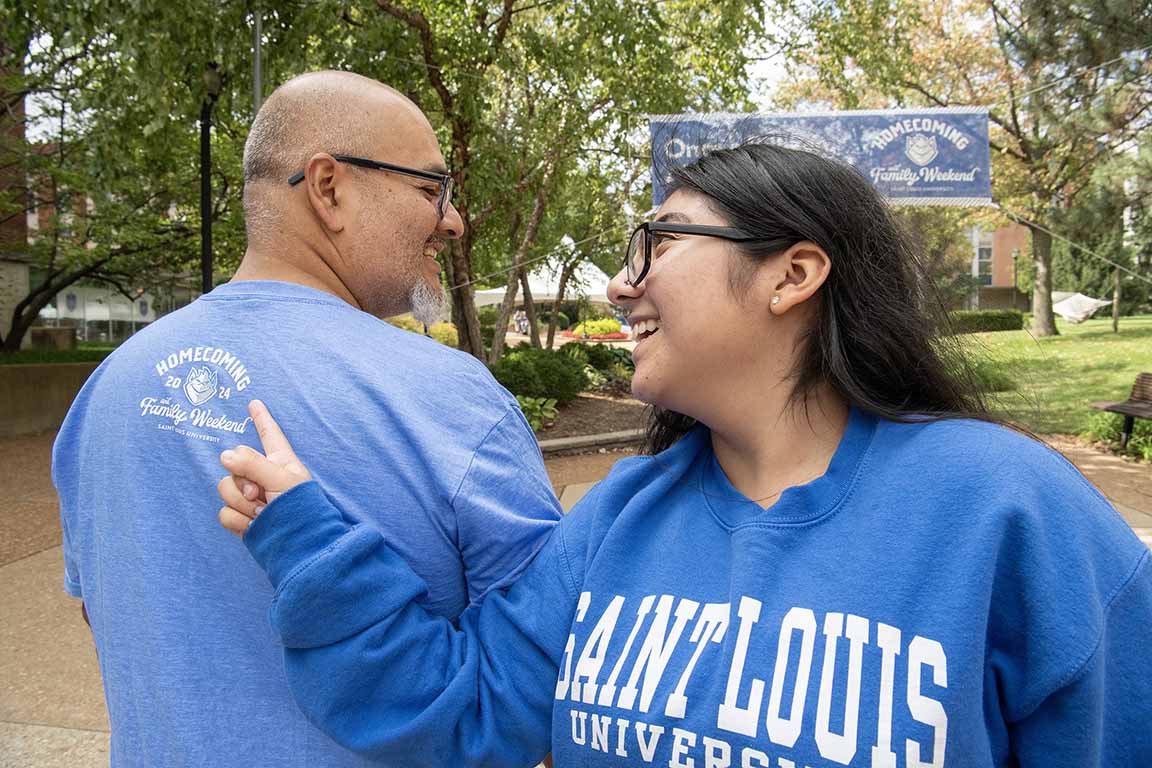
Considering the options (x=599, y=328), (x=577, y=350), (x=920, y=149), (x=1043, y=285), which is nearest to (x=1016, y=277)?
(x=1043, y=285)

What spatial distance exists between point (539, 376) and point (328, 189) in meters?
11.2

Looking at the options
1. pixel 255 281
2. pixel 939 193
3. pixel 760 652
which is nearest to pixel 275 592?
pixel 255 281

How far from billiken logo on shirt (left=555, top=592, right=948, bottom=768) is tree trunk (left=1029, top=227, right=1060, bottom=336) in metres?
24.6

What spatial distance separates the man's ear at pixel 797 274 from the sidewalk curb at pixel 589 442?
844 centimetres

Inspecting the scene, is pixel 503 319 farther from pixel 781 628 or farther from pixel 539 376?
pixel 781 628

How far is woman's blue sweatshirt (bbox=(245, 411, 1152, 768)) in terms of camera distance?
3.52ft

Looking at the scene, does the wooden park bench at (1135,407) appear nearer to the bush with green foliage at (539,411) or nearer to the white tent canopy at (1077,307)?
the bush with green foliage at (539,411)

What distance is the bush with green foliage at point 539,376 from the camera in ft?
41.3

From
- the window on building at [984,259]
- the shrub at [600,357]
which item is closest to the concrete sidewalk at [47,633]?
the shrub at [600,357]

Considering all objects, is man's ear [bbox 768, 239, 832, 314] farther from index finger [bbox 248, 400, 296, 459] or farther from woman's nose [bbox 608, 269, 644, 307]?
index finger [bbox 248, 400, 296, 459]

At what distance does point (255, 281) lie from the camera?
153 cm

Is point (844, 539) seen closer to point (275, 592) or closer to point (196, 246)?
point (275, 592)

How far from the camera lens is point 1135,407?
8.84m

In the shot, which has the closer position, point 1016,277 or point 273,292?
point 273,292
